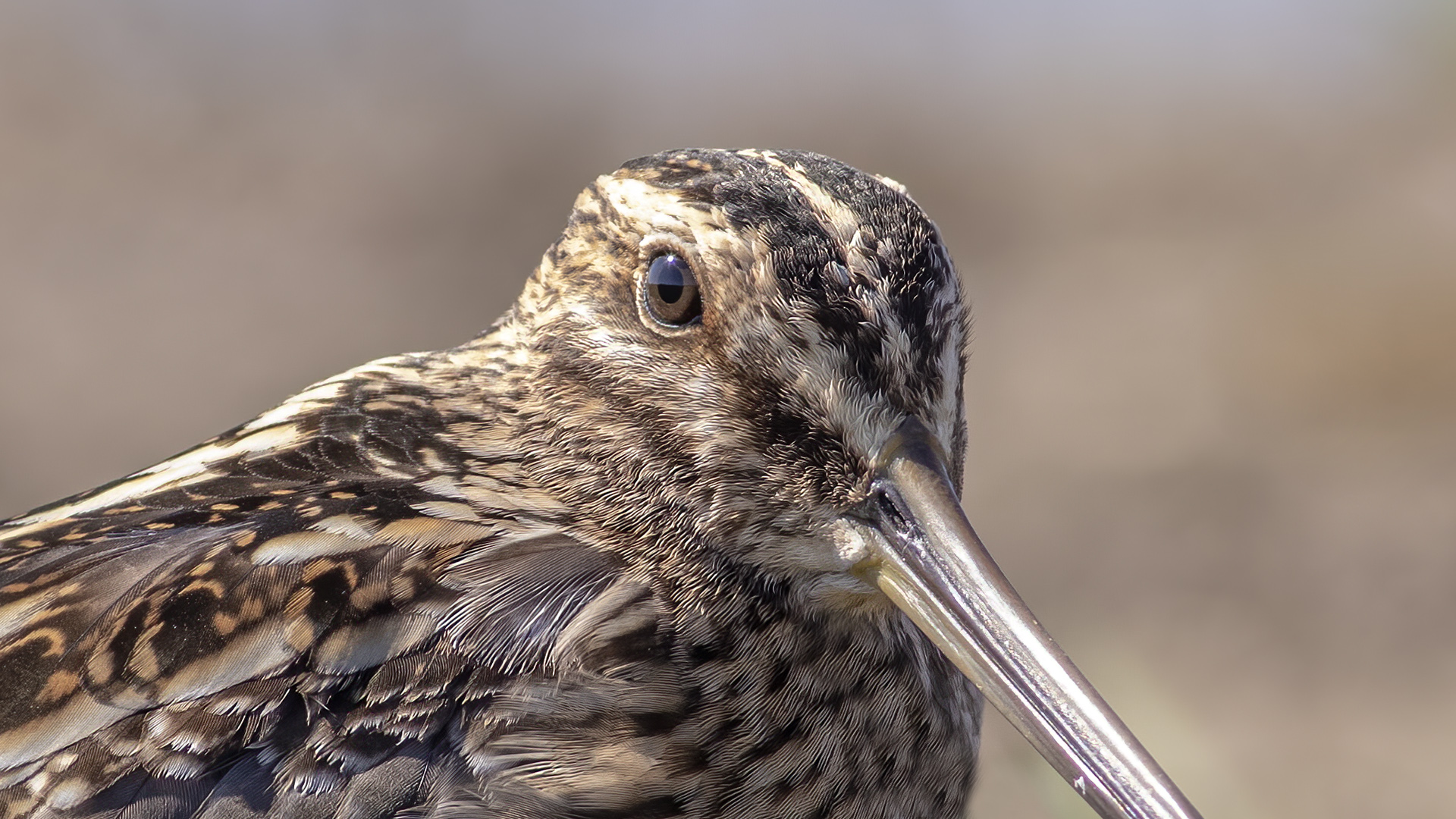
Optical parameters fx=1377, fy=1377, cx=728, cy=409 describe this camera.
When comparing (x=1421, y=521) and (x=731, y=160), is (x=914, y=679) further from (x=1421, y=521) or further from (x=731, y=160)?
(x=1421, y=521)

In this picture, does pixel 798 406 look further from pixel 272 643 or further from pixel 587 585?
pixel 272 643

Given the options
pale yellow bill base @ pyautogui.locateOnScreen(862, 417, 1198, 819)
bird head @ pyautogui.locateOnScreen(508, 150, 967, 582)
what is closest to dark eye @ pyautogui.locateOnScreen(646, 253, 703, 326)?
bird head @ pyautogui.locateOnScreen(508, 150, 967, 582)

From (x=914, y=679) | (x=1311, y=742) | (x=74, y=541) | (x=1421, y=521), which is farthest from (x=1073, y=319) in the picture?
(x=74, y=541)

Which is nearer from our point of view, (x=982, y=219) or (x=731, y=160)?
(x=731, y=160)

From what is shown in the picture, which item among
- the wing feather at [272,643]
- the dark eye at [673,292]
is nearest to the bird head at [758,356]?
the dark eye at [673,292]

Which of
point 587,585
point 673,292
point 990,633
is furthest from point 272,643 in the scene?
point 990,633

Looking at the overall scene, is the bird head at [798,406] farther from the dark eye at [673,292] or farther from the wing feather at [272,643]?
the wing feather at [272,643]
